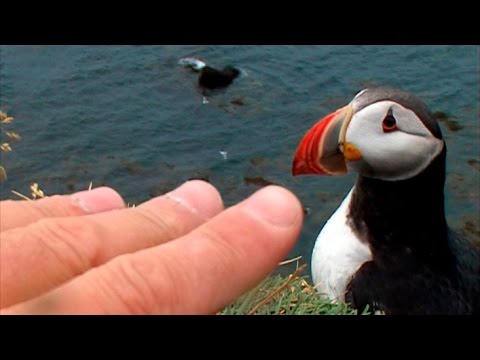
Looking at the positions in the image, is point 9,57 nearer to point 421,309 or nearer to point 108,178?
point 108,178

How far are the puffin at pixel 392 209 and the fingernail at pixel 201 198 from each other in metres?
2.61

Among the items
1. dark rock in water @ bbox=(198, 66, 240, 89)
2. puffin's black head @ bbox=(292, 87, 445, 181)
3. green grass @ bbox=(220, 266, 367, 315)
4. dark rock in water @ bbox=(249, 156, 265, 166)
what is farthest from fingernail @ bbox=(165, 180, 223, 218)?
dark rock in water @ bbox=(198, 66, 240, 89)

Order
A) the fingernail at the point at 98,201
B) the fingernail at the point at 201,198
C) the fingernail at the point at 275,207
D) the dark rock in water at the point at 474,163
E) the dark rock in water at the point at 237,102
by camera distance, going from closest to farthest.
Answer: the fingernail at the point at 275,207, the fingernail at the point at 201,198, the fingernail at the point at 98,201, the dark rock in water at the point at 474,163, the dark rock in water at the point at 237,102

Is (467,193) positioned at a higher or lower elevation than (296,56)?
lower

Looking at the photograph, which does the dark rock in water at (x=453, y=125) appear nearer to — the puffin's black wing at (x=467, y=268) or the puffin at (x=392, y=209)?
the puffin's black wing at (x=467, y=268)

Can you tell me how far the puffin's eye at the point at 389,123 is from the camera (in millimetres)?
4691

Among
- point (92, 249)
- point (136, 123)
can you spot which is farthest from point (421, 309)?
point (136, 123)

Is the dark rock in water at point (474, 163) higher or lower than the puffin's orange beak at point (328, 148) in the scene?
lower

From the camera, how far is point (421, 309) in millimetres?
4492

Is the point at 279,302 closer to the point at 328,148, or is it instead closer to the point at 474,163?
the point at 328,148

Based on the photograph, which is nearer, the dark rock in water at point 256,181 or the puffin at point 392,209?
the puffin at point 392,209

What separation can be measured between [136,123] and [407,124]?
8.67 m

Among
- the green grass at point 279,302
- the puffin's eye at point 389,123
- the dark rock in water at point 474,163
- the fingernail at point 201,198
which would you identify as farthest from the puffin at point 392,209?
the dark rock in water at point 474,163
